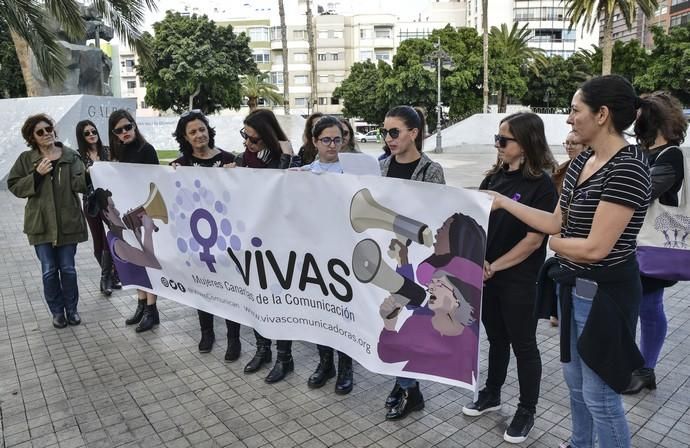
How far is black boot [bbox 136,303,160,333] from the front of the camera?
493cm

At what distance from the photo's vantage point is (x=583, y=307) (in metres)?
2.38

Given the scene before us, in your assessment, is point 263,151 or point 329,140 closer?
point 329,140

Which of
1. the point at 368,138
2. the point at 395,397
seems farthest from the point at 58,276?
the point at 368,138

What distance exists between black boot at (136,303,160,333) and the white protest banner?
56 cm

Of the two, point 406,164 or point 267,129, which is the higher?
point 267,129

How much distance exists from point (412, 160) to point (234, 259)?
1396 millimetres

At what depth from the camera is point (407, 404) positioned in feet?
11.1

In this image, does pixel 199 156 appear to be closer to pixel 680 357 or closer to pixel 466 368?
pixel 466 368

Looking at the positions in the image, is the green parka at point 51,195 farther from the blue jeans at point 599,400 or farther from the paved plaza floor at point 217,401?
the blue jeans at point 599,400

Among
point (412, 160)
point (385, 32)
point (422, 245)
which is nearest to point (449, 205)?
point (422, 245)

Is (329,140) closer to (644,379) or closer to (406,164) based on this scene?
(406,164)

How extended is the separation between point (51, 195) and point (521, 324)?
4.10m

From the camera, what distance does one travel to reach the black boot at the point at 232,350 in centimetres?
425

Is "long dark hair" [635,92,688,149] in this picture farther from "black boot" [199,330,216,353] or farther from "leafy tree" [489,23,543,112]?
"leafy tree" [489,23,543,112]
